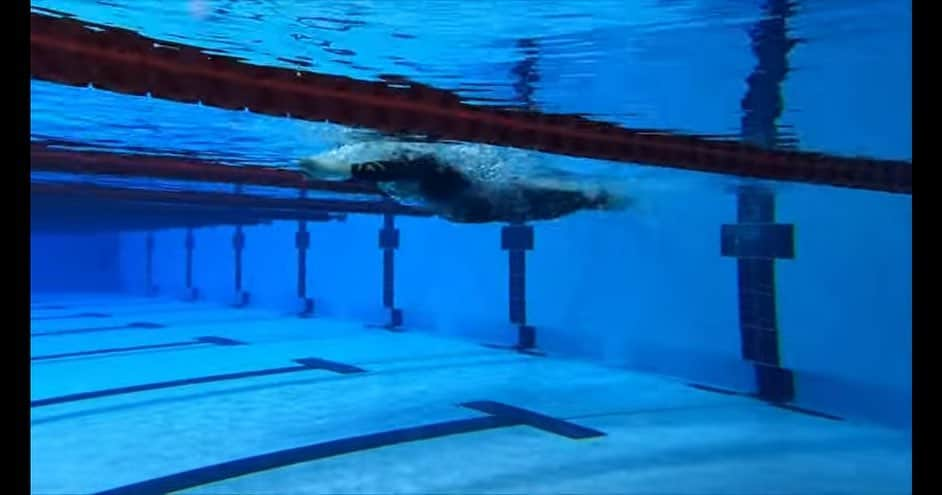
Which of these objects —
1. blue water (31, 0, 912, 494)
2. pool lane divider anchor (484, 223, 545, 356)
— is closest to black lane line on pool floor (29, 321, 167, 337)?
blue water (31, 0, 912, 494)

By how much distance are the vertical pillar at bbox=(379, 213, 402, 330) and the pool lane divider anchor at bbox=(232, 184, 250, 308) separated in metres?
7.23

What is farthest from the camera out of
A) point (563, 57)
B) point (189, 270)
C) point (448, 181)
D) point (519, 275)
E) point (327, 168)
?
point (189, 270)

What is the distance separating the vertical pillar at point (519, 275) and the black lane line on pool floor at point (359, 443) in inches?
190

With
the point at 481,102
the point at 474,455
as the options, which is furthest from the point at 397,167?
the point at 474,455

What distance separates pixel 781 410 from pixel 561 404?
243 cm

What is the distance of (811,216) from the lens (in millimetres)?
8672

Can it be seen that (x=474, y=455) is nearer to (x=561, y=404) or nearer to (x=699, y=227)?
(x=561, y=404)

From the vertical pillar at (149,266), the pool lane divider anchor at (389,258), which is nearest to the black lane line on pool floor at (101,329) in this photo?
the pool lane divider anchor at (389,258)

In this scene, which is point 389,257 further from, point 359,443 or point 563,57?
point 563,57

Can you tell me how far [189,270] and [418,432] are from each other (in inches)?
850

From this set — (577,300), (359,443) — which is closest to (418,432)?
(359,443)

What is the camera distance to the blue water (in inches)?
203

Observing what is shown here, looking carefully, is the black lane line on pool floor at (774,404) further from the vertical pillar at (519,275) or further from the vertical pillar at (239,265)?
the vertical pillar at (239,265)

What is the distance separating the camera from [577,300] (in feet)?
39.1
